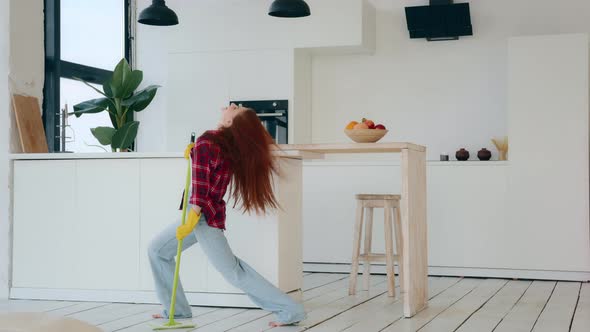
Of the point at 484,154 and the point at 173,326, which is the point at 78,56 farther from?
the point at 173,326

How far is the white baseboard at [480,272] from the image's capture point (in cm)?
636

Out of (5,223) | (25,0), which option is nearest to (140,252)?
(5,223)

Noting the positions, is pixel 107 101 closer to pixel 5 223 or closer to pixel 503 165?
pixel 5 223

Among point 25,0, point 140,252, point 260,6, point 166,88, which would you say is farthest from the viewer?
point 166,88

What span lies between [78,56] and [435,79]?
10.3 feet

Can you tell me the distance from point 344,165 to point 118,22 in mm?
2775

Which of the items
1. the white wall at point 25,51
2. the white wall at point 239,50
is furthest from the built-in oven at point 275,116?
the white wall at point 25,51

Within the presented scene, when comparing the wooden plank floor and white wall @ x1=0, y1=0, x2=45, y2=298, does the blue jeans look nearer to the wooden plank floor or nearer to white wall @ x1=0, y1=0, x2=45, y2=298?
the wooden plank floor

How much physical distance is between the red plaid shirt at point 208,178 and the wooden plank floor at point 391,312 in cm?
60

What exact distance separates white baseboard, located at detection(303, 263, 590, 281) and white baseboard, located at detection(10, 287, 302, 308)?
1813 mm

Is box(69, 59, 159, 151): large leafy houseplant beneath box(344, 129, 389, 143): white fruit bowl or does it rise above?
above

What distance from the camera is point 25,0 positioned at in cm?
562

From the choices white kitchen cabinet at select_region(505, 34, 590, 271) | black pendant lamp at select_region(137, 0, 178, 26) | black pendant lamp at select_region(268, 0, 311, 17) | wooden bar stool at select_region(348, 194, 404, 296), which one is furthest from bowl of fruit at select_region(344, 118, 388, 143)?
white kitchen cabinet at select_region(505, 34, 590, 271)

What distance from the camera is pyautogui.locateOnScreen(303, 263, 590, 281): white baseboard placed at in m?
6.36
